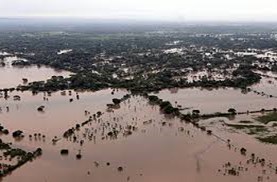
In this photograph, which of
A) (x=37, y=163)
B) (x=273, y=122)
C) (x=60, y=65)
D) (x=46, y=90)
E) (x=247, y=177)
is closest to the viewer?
(x=247, y=177)

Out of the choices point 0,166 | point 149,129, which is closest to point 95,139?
point 149,129

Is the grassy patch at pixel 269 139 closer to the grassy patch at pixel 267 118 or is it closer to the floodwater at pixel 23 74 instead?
the grassy patch at pixel 267 118

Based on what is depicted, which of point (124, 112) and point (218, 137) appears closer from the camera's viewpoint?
point (218, 137)

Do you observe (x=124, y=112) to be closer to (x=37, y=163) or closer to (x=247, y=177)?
(x=37, y=163)

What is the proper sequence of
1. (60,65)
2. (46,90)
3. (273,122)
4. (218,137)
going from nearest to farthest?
(218,137)
(273,122)
(46,90)
(60,65)

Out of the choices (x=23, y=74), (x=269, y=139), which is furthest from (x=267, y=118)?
(x=23, y=74)

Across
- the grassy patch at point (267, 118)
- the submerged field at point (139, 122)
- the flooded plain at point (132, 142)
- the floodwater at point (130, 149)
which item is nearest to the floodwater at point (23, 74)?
the submerged field at point (139, 122)
